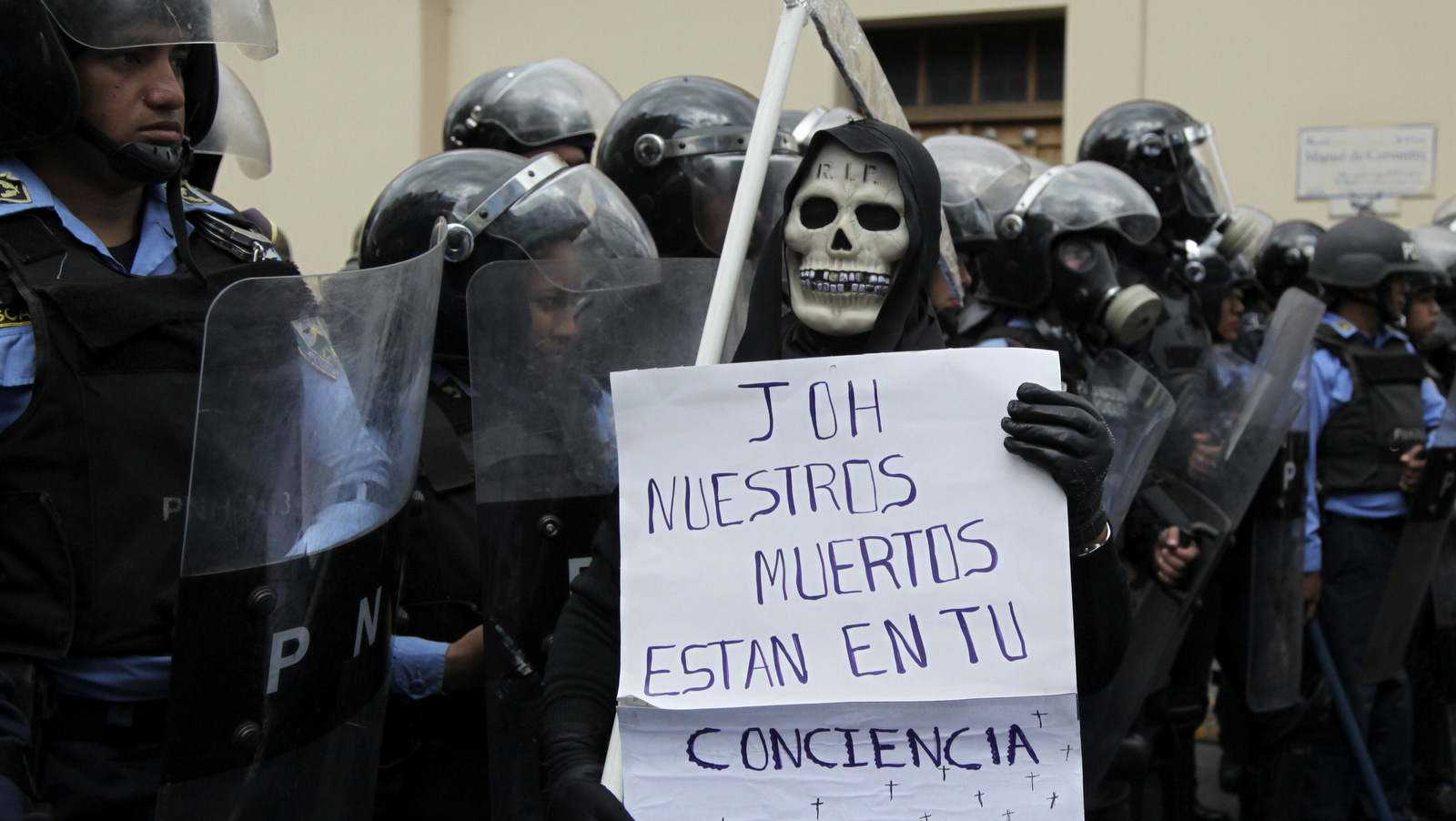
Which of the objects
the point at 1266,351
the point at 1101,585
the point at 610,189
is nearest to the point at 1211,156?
the point at 1266,351

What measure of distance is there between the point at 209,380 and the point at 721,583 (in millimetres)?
721

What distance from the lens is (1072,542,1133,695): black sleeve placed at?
1.69 m

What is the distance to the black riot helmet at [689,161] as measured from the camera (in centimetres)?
336

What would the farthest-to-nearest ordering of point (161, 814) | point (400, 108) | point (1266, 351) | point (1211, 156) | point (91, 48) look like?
1. point (400, 108)
2. point (1211, 156)
3. point (1266, 351)
4. point (91, 48)
5. point (161, 814)

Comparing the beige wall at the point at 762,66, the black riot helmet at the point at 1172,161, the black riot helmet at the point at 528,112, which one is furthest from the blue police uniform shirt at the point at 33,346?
the beige wall at the point at 762,66

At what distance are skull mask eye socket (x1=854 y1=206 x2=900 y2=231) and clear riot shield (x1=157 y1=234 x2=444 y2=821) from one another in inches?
27.2

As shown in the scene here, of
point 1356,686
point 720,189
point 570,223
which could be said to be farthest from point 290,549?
point 1356,686

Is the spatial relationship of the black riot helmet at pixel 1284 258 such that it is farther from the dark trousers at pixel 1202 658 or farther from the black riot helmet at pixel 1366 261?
the dark trousers at pixel 1202 658

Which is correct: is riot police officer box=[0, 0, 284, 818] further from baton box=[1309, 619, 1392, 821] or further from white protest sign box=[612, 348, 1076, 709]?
baton box=[1309, 619, 1392, 821]

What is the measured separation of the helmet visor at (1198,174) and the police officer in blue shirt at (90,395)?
4208 millimetres

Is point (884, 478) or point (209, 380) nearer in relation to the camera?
point (209, 380)

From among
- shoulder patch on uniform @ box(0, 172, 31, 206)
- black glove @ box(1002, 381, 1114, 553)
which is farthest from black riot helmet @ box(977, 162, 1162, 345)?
shoulder patch on uniform @ box(0, 172, 31, 206)

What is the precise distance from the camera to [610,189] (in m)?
2.66

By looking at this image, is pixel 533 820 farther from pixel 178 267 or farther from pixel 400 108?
pixel 400 108
